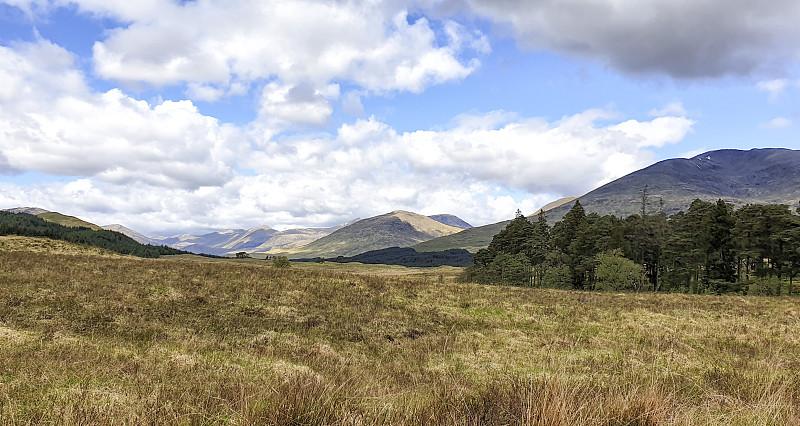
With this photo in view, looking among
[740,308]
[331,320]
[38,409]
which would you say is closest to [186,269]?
[331,320]

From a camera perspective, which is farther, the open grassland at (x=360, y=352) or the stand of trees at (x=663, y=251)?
the stand of trees at (x=663, y=251)

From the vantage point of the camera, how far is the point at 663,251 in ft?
193

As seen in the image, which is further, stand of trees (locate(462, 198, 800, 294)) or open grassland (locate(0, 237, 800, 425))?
stand of trees (locate(462, 198, 800, 294))

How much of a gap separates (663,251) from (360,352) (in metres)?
61.5

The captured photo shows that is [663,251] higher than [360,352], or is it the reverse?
[663,251]

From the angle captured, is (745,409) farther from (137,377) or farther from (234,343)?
(234,343)

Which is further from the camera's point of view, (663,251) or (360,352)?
(663,251)

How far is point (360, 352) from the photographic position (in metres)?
13.8

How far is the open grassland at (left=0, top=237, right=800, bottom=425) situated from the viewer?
477 cm

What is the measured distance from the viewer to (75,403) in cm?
545

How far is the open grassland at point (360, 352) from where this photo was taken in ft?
15.6

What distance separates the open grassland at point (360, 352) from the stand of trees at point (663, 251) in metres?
23.5

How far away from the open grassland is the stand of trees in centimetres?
2351

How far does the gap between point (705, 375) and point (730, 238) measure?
172ft
